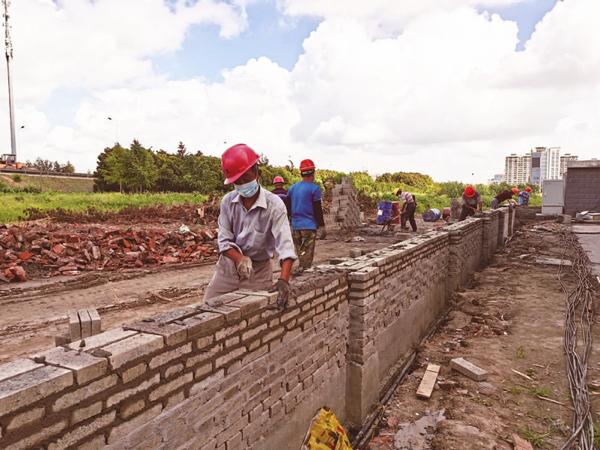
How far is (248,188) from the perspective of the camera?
10.5ft

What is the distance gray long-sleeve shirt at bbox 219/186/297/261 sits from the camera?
3189 millimetres

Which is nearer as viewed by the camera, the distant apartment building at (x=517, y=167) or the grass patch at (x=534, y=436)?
the grass patch at (x=534, y=436)

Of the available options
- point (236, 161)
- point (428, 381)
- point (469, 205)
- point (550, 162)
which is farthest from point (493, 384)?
point (550, 162)

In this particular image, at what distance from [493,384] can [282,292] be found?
3592 mm

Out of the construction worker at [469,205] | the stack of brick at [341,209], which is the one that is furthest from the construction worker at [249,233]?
the stack of brick at [341,209]

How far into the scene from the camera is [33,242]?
10367mm

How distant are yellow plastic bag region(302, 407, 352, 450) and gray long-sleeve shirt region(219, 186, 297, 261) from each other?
49.6 inches

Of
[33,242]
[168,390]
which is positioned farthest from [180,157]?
[168,390]

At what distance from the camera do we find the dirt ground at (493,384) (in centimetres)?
410

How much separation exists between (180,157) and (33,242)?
110ft

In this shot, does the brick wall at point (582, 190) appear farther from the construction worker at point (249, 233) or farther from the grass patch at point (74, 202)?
the construction worker at point (249, 233)

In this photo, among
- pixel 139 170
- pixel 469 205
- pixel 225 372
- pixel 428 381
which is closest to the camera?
pixel 225 372

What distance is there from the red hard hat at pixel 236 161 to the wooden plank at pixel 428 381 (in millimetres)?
3429

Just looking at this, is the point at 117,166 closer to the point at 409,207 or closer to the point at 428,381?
the point at 409,207
